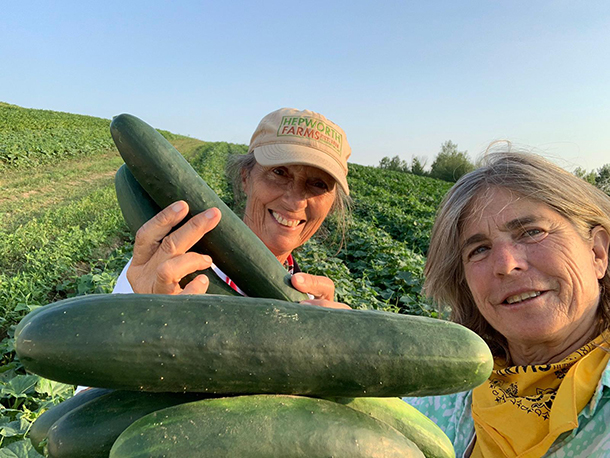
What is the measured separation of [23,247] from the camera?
332 inches

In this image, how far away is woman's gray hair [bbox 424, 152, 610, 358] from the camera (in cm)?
211

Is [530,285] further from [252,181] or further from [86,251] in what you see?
[86,251]

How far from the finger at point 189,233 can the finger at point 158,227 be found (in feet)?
0.15

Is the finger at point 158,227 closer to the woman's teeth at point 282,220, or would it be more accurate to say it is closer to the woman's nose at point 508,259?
the woman's teeth at point 282,220

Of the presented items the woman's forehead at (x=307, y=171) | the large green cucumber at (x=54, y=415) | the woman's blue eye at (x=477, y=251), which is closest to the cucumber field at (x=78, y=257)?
the woman's forehead at (x=307, y=171)

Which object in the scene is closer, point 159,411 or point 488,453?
point 159,411

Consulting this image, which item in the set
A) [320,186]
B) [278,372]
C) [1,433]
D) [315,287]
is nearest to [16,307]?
[1,433]

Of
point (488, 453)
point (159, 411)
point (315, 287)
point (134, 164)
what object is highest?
point (134, 164)

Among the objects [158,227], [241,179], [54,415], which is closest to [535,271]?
[158,227]

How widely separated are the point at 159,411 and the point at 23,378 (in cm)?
333

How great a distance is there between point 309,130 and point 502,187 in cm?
115

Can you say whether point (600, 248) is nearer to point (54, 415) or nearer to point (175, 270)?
point (175, 270)

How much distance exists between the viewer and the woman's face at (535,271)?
201 cm

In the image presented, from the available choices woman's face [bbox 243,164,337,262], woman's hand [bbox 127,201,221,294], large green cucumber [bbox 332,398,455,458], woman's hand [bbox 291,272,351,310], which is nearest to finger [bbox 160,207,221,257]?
woman's hand [bbox 127,201,221,294]
